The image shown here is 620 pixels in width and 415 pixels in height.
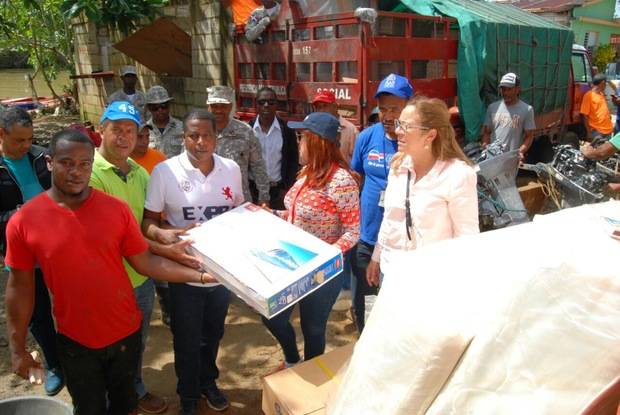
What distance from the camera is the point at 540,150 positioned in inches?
289

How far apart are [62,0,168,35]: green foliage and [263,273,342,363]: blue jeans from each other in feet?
26.8

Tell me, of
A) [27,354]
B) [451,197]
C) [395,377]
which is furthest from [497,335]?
[27,354]

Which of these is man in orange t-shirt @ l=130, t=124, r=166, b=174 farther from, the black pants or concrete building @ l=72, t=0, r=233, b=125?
concrete building @ l=72, t=0, r=233, b=125

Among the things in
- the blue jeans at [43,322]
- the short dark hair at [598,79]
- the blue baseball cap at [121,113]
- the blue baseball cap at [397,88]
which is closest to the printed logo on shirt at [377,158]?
the blue baseball cap at [397,88]

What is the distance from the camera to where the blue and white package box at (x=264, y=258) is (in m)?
1.71

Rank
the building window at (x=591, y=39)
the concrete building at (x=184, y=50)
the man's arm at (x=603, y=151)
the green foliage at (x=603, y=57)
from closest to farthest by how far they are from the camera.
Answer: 1. the man's arm at (x=603, y=151)
2. the concrete building at (x=184, y=50)
3. the green foliage at (x=603, y=57)
4. the building window at (x=591, y=39)

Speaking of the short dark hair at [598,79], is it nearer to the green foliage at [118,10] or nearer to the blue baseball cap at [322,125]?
the blue baseball cap at [322,125]

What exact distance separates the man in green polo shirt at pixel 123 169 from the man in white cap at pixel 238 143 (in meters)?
0.98

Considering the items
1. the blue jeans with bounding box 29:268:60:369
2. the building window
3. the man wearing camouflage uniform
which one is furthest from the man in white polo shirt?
the building window

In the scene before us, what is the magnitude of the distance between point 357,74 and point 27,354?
363 centimetres

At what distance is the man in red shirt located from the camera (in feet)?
6.06

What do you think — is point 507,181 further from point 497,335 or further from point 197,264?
point 497,335

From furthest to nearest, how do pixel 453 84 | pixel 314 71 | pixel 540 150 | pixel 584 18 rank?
1. pixel 584 18
2. pixel 540 150
3. pixel 453 84
4. pixel 314 71

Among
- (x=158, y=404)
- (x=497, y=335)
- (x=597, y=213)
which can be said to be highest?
(x=597, y=213)
